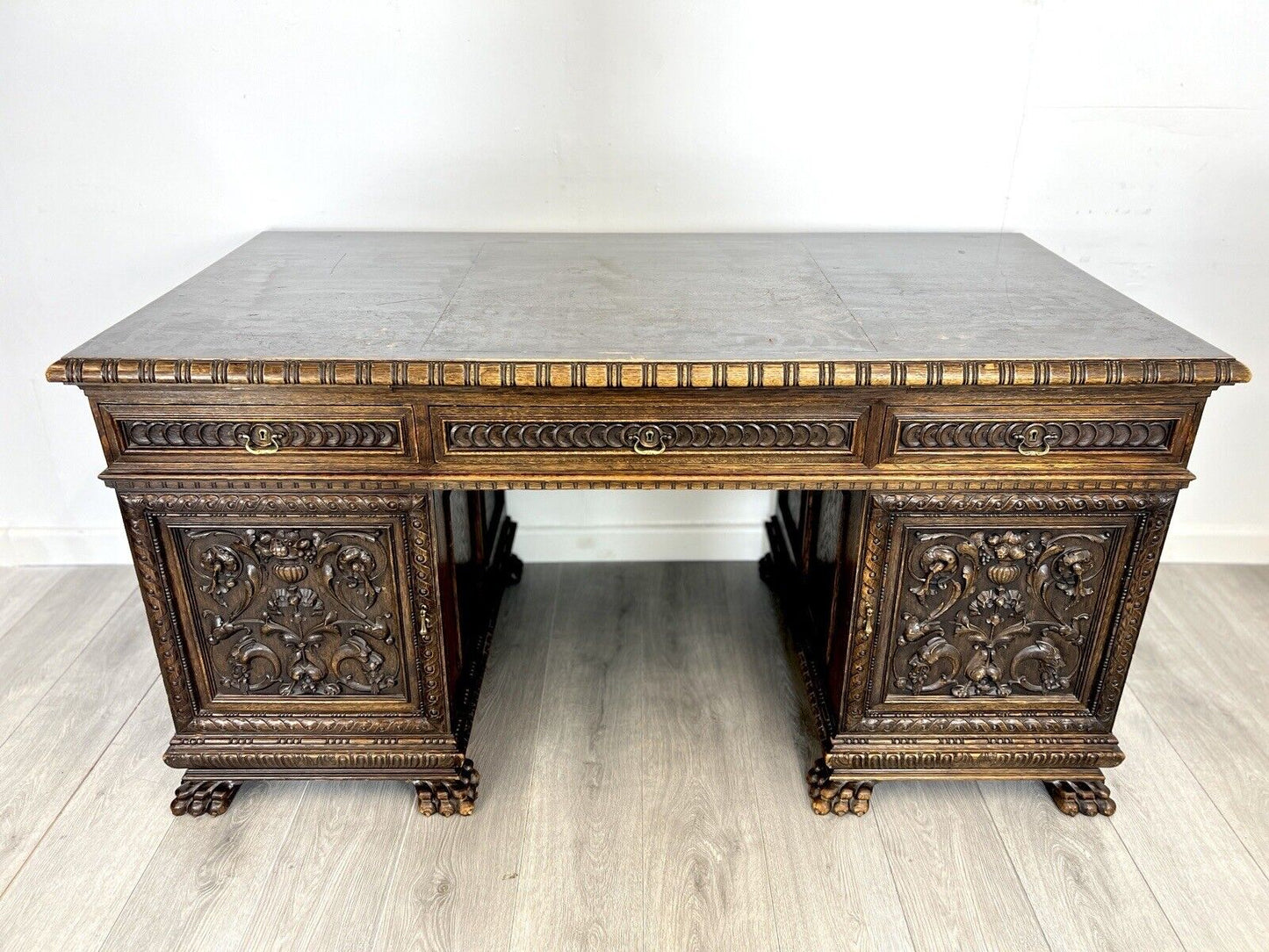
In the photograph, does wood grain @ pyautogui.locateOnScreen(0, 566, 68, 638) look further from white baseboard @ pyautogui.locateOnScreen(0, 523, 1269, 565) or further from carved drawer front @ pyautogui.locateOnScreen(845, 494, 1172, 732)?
carved drawer front @ pyautogui.locateOnScreen(845, 494, 1172, 732)

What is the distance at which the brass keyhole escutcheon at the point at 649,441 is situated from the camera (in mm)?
1375

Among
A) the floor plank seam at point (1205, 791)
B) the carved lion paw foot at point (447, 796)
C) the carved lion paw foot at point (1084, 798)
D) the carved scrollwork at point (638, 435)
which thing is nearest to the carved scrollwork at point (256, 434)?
the carved scrollwork at point (638, 435)

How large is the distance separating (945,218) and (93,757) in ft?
7.00

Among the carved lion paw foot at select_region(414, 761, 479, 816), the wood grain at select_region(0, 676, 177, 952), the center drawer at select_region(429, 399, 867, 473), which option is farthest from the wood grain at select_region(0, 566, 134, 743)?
the center drawer at select_region(429, 399, 867, 473)

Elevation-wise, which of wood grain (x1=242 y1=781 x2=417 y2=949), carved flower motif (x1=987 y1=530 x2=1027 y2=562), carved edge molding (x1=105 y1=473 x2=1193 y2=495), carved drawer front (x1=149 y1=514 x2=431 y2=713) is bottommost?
wood grain (x1=242 y1=781 x2=417 y2=949)

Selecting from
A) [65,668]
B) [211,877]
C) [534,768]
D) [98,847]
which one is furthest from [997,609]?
[65,668]

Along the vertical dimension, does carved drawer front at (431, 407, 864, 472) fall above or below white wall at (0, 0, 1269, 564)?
below

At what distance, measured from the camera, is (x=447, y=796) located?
1645 mm

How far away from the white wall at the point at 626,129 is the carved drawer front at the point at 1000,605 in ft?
2.78

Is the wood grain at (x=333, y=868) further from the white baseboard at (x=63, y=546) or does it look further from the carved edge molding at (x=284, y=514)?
the white baseboard at (x=63, y=546)

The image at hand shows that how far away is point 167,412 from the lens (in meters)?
1.35

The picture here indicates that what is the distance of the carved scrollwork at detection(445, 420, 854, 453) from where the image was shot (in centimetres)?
137

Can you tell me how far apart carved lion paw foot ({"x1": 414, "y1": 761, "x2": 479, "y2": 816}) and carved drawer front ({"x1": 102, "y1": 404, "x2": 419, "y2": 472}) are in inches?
24.8

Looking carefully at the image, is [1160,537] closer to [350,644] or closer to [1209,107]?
[1209,107]
